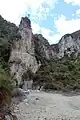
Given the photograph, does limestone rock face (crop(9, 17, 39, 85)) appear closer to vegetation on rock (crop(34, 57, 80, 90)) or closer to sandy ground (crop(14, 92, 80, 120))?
vegetation on rock (crop(34, 57, 80, 90))

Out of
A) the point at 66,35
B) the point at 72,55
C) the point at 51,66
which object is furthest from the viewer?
the point at 66,35

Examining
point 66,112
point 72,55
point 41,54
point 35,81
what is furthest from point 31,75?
point 66,112

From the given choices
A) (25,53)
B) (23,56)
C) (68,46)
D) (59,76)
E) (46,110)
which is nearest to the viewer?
(46,110)

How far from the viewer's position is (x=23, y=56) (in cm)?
4128

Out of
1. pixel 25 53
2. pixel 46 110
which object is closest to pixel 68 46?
pixel 25 53

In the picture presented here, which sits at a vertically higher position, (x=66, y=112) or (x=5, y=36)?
(x=5, y=36)

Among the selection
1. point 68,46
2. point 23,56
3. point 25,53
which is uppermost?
point 68,46

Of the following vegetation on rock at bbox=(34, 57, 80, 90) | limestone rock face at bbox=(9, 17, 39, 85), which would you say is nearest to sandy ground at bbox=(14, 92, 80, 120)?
vegetation on rock at bbox=(34, 57, 80, 90)

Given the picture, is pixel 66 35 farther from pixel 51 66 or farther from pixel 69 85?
pixel 69 85

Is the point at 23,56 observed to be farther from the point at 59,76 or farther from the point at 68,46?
the point at 68,46

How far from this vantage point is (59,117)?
18484 millimetres

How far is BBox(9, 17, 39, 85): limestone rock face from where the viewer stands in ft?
129

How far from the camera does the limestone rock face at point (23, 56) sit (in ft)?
129

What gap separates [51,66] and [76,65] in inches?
166
